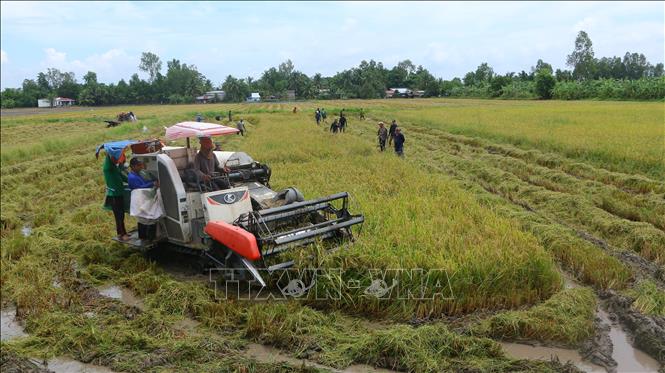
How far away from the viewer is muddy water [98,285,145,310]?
18.7 feet

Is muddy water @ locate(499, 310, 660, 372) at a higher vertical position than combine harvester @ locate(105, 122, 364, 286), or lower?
lower

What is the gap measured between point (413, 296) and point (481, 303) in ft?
2.41

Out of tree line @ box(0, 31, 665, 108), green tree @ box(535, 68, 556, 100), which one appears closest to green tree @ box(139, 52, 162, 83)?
tree line @ box(0, 31, 665, 108)

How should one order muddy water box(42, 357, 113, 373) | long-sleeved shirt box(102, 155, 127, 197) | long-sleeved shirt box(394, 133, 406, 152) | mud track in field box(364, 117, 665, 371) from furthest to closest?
long-sleeved shirt box(394, 133, 406, 152)
long-sleeved shirt box(102, 155, 127, 197)
mud track in field box(364, 117, 665, 371)
muddy water box(42, 357, 113, 373)

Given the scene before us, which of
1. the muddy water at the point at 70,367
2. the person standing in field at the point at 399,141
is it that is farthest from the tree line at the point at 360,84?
the muddy water at the point at 70,367

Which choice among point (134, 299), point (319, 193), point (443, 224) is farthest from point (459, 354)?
point (319, 193)

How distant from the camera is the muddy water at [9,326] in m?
5.07

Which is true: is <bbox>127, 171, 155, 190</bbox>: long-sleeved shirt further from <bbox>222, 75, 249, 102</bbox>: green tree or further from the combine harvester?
<bbox>222, 75, 249, 102</bbox>: green tree

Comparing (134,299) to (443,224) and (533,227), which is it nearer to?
(443,224)

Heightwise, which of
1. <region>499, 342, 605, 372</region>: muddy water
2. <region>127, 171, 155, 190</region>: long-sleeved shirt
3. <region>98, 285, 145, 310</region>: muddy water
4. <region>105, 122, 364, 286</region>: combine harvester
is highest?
<region>127, 171, 155, 190</region>: long-sleeved shirt

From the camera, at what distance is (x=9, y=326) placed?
5.29m

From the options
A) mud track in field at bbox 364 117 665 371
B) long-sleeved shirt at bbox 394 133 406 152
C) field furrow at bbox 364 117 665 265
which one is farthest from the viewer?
long-sleeved shirt at bbox 394 133 406 152

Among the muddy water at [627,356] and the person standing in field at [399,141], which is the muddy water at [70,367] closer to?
the muddy water at [627,356]

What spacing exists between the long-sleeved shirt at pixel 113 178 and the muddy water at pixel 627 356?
668 centimetres
